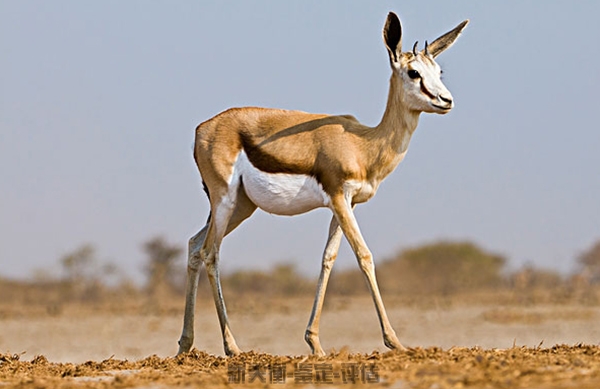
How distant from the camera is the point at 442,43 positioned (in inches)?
426

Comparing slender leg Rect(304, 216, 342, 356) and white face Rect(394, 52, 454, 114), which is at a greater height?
white face Rect(394, 52, 454, 114)

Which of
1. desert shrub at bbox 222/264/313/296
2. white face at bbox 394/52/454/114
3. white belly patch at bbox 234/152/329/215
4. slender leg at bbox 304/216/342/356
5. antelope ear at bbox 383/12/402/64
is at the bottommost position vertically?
slender leg at bbox 304/216/342/356

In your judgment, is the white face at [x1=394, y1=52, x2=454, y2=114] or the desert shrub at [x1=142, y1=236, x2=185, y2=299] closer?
the white face at [x1=394, y1=52, x2=454, y2=114]

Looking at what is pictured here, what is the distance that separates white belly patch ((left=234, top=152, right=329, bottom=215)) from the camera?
33.9 feet

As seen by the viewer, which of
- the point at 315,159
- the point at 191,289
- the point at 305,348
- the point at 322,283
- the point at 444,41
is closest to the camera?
the point at 315,159

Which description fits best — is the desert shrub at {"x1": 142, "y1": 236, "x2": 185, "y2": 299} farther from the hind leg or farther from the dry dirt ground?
the hind leg

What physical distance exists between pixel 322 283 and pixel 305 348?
10.6 meters

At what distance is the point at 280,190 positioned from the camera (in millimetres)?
10484

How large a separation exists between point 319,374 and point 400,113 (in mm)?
3836

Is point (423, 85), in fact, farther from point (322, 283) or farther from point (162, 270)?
point (162, 270)

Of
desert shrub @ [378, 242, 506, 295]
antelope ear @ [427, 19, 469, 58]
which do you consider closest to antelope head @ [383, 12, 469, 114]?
antelope ear @ [427, 19, 469, 58]

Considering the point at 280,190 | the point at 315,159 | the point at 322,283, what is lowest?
the point at 322,283

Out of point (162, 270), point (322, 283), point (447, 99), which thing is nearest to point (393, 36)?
point (447, 99)

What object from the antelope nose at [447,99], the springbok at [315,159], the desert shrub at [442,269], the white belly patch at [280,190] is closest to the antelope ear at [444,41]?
the springbok at [315,159]
